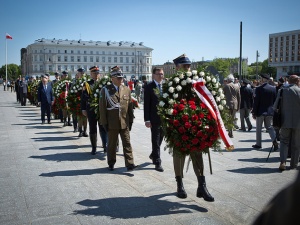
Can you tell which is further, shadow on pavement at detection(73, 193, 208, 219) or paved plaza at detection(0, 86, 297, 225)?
shadow on pavement at detection(73, 193, 208, 219)

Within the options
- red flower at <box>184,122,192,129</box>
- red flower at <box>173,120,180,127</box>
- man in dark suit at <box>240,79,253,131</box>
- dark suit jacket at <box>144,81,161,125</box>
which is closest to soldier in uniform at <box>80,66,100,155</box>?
dark suit jacket at <box>144,81,161,125</box>

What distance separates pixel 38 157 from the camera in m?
8.58

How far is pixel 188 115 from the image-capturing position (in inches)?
197

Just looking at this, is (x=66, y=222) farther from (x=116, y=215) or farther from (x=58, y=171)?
(x=58, y=171)

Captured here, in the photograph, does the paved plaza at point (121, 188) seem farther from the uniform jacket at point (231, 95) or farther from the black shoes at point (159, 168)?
the uniform jacket at point (231, 95)

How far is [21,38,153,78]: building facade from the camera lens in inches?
5428

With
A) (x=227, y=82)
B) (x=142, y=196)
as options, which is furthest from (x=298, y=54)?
(x=142, y=196)

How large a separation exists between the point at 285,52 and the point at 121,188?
153 metres

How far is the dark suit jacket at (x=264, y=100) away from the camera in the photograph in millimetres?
9359

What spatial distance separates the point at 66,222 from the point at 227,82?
9.74 metres

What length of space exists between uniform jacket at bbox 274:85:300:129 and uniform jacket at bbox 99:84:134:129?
11.7 ft

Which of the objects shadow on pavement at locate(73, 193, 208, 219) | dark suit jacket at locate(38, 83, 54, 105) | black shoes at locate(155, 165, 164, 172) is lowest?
shadow on pavement at locate(73, 193, 208, 219)

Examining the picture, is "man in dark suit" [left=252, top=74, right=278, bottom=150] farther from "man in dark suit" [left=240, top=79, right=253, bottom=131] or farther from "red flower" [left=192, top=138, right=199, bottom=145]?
"red flower" [left=192, top=138, right=199, bottom=145]

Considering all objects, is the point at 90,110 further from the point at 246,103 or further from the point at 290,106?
the point at 246,103
